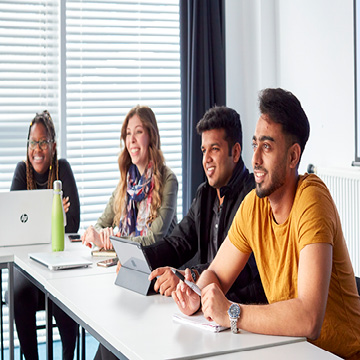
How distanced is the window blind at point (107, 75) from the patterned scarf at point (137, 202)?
1042 mm

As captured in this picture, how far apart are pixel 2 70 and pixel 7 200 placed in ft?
4.99

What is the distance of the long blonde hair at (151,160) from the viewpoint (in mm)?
3205

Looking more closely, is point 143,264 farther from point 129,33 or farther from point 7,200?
point 129,33

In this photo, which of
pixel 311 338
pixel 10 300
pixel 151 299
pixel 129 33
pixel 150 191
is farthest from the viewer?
pixel 129 33

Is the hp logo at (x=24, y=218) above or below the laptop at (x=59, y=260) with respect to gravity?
above

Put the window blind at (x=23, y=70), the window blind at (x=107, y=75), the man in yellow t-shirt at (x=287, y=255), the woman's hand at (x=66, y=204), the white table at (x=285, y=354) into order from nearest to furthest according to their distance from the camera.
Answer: the white table at (x=285, y=354), the man in yellow t-shirt at (x=287, y=255), the woman's hand at (x=66, y=204), the window blind at (x=23, y=70), the window blind at (x=107, y=75)

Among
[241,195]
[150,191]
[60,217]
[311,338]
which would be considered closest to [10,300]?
[60,217]

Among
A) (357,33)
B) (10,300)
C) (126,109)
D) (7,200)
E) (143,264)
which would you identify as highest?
(357,33)

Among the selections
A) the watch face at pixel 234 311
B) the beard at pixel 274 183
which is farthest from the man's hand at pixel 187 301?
the beard at pixel 274 183

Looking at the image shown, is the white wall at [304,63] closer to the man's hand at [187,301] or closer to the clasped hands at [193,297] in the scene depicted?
the clasped hands at [193,297]

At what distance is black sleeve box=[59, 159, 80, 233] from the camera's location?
3479mm

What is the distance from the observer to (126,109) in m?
4.47

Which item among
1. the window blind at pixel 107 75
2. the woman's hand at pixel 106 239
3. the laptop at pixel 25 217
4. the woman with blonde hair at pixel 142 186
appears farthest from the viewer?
the window blind at pixel 107 75

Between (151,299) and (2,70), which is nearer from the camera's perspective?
(151,299)
